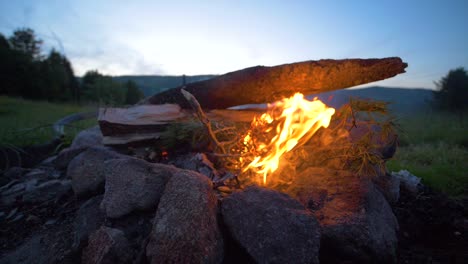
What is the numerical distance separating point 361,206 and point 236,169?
4.11 ft

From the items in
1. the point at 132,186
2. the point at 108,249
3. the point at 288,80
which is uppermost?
the point at 288,80

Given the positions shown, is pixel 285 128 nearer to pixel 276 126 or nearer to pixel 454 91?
pixel 276 126

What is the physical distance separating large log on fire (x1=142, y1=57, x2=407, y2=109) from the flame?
0.87ft

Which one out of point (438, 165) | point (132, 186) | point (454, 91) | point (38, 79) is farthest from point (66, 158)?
point (38, 79)

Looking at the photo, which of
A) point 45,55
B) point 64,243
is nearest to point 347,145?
point 64,243

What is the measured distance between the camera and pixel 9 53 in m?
29.2

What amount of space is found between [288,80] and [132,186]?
2072mm

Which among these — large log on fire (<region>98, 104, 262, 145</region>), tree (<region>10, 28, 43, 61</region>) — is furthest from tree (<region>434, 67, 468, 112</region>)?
tree (<region>10, 28, 43, 61</region>)

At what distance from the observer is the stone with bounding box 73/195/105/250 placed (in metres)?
1.83

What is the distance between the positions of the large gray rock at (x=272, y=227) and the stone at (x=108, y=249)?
0.69 metres

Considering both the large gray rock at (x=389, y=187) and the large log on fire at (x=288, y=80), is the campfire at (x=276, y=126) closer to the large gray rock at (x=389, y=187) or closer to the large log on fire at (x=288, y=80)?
the large log on fire at (x=288, y=80)

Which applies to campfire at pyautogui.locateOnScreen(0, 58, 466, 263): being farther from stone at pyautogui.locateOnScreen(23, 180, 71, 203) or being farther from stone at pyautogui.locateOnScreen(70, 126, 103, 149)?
stone at pyautogui.locateOnScreen(70, 126, 103, 149)

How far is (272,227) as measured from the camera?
1536mm

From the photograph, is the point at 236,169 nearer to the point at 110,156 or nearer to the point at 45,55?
the point at 110,156
